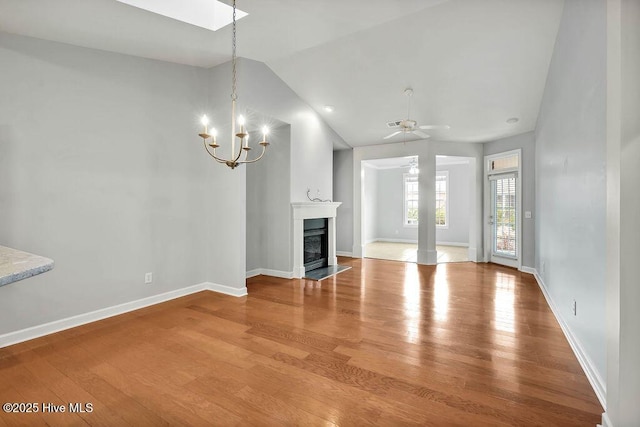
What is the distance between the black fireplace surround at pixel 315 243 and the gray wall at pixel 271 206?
1.84ft

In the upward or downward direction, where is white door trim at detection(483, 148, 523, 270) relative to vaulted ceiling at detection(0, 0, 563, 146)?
downward

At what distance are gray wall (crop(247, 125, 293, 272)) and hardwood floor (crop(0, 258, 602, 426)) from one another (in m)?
1.51

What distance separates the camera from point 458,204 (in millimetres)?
9688

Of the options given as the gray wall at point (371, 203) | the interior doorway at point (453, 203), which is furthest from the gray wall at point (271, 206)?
the interior doorway at point (453, 203)

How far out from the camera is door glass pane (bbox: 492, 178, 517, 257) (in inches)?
248

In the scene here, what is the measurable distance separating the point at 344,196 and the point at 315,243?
2.05 meters

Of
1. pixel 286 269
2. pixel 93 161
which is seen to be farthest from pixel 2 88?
pixel 286 269

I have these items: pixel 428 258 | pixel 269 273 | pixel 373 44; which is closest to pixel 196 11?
pixel 373 44

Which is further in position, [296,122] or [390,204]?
[390,204]

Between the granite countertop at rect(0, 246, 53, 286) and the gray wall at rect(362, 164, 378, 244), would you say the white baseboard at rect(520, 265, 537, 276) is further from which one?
the granite countertop at rect(0, 246, 53, 286)

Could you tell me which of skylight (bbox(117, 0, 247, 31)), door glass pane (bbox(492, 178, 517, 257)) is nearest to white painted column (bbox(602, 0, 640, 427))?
skylight (bbox(117, 0, 247, 31))

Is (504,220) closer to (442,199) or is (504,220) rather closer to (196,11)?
(442,199)

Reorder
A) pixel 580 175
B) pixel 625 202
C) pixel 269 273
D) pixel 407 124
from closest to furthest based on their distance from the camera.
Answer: pixel 625 202, pixel 580 175, pixel 407 124, pixel 269 273

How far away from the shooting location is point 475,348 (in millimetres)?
2703
